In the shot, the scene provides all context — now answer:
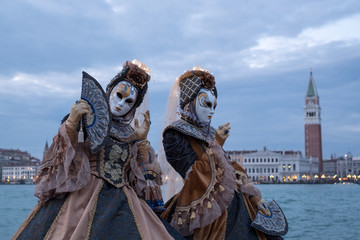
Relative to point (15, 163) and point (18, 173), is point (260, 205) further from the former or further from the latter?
point (15, 163)

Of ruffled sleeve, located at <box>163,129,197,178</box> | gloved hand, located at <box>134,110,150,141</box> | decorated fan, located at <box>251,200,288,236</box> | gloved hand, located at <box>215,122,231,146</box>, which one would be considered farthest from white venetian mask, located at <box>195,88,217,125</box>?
decorated fan, located at <box>251,200,288,236</box>

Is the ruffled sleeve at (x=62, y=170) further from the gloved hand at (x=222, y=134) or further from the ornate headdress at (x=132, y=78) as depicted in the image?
the gloved hand at (x=222, y=134)

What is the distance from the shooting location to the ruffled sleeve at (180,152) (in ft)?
12.1

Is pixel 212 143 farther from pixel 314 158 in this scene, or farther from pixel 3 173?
pixel 3 173

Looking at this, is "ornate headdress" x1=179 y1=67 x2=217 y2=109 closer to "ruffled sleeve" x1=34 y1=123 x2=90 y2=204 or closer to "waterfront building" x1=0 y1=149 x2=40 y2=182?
"ruffled sleeve" x1=34 y1=123 x2=90 y2=204

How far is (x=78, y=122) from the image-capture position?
2.94 metres

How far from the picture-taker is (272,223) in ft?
12.0

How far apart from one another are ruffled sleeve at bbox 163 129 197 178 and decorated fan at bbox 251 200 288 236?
0.66 metres

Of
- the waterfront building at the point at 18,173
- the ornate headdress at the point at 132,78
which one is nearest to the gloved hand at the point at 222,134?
the ornate headdress at the point at 132,78

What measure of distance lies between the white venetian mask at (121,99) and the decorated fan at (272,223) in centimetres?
129

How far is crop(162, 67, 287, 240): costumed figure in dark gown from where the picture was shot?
351 centimetres

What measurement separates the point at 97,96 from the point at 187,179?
1.05 meters

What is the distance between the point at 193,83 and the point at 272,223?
129cm

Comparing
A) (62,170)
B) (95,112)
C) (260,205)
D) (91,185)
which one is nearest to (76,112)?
(95,112)
